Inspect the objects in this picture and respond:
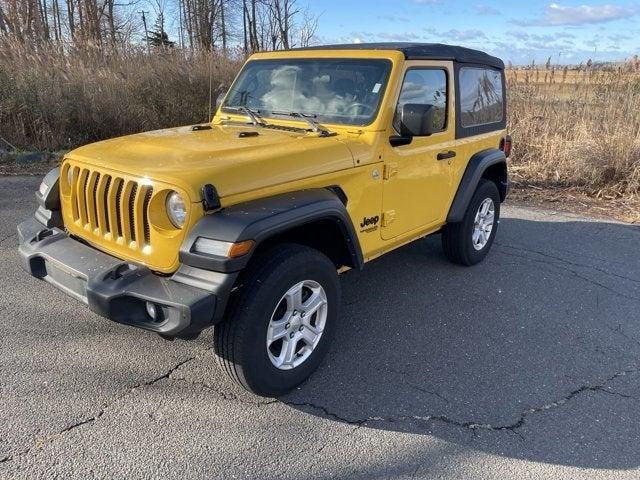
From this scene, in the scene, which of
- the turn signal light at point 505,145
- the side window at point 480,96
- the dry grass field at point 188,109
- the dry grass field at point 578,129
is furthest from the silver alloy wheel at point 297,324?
the dry grass field at point 578,129

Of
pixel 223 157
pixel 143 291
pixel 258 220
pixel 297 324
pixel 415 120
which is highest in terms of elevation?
pixel 415 120

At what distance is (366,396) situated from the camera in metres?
2.96

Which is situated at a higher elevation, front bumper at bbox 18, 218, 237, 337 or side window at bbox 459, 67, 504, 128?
side window at bbox 459, 67, 504, 128

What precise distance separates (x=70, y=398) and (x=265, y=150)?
1706 millimetres

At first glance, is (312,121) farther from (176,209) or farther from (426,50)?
(176,209)

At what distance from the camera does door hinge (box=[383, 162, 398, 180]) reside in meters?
3.49

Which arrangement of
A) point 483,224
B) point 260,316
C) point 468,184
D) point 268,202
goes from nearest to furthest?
point 260,316 → point 268,202 → point 468,184 → point 483,224

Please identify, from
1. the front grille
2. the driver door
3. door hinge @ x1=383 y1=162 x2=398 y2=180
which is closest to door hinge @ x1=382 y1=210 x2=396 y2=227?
the driver door

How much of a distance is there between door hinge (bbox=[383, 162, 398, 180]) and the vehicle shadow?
1061 mm

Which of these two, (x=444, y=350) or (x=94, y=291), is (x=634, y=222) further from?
(x=94, y=291)

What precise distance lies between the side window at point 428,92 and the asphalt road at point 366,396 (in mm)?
1398

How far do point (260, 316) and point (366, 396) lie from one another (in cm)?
81

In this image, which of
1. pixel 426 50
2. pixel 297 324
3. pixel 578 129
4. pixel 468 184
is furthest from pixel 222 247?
pixel 578 129

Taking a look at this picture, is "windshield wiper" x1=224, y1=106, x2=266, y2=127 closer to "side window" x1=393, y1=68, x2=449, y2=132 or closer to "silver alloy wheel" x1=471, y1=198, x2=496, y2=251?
"side window" x1=393, y1=68, x2=449, y2=132
